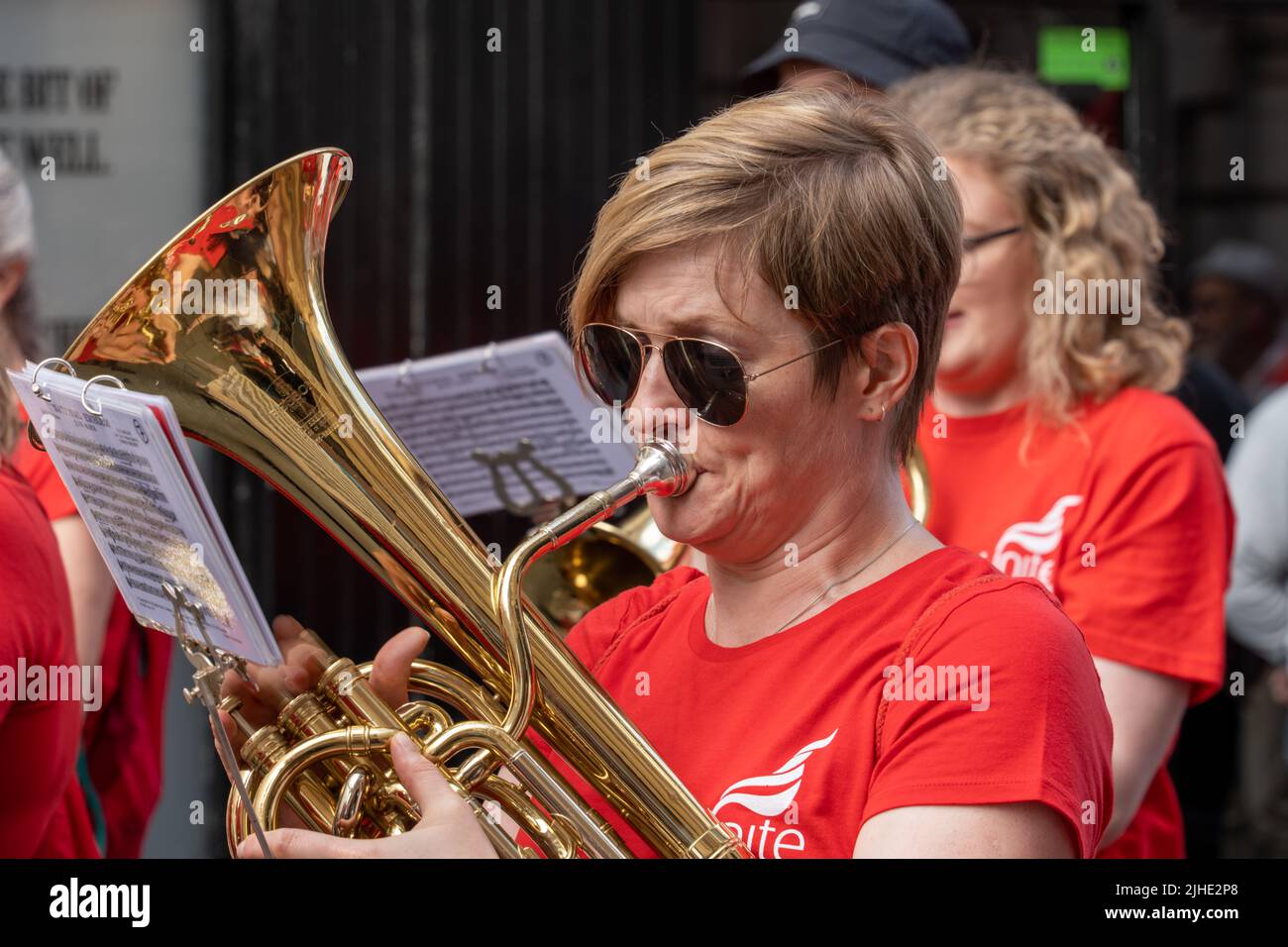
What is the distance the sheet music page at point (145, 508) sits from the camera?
1341 millimetres

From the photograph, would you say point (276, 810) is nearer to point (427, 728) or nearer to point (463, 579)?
point (427, 728)

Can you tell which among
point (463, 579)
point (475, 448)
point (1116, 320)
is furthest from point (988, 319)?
point (463, 579)

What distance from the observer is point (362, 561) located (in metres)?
1.60

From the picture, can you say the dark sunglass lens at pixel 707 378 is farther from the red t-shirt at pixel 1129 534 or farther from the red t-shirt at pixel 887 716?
the red t-shirt at pixel 1129 534

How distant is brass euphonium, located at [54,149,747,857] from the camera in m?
1.50

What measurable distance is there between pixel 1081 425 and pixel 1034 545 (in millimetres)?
215

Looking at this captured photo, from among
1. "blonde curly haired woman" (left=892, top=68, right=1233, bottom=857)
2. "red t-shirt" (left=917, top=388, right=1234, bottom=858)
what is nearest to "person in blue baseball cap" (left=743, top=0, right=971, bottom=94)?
"blonde curly haired woman" (left=892, top=68, right=1233, bottom=857)

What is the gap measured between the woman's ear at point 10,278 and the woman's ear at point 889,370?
1532mm

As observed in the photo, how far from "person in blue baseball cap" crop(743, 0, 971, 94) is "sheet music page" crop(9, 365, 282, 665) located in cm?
167

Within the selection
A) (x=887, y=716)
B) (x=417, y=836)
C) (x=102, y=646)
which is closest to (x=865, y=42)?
(x=102, y=646)

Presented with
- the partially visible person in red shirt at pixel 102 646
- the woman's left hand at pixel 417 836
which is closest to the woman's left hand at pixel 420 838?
the woman's left hand at pixel 417 836

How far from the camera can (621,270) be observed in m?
1.59

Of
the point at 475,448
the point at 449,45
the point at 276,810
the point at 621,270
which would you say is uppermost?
the point at 449,45

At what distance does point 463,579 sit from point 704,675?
261 mm
